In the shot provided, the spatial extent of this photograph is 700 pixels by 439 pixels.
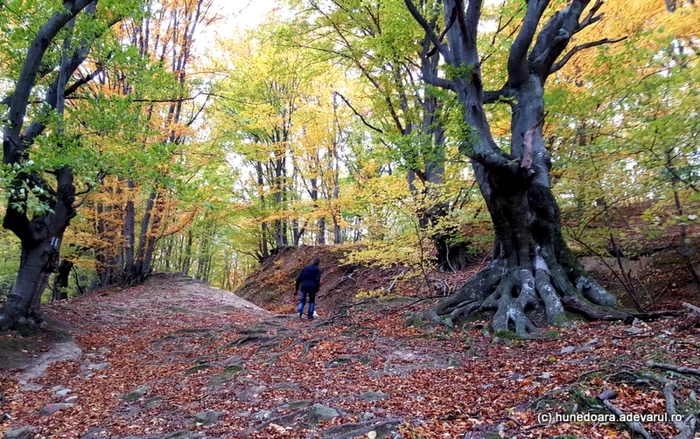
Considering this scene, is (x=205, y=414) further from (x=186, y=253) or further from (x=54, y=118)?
(x=186, y=253)

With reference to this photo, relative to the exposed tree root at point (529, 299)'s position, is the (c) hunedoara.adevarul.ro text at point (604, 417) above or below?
below

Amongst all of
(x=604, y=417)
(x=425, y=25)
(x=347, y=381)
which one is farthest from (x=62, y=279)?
(x=604, y=417)

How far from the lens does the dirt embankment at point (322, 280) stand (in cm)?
1385

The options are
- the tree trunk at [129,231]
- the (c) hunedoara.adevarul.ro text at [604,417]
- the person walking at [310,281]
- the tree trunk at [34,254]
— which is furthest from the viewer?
the tree trunk at [129,231]

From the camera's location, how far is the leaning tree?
589 cm

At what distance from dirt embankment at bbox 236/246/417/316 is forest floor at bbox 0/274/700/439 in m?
5.62

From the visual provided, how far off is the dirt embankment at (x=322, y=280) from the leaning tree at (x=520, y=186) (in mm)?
4727

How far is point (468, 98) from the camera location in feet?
21.5

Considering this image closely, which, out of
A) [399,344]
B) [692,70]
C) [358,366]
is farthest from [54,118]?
[692,70]

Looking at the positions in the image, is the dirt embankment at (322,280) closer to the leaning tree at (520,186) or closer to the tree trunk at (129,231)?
the leaning tree at (520,186)

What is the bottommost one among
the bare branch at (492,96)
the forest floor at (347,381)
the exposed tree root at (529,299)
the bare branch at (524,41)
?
the forest floor at (347,381)

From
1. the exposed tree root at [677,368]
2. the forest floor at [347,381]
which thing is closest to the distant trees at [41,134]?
the forest floor at [347,381]

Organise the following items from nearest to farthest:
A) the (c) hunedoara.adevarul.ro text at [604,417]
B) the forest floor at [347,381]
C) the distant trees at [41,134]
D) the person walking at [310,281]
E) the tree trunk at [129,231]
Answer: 1. the (c) hunedoara.adevarul.ro text at [604,417]
2. the forest floor at [347,381]
3. the distant trees at [41,134]
4. the person walking at [310,281]
5. the tree trunk at [129,231]

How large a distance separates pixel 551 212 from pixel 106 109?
851cm
